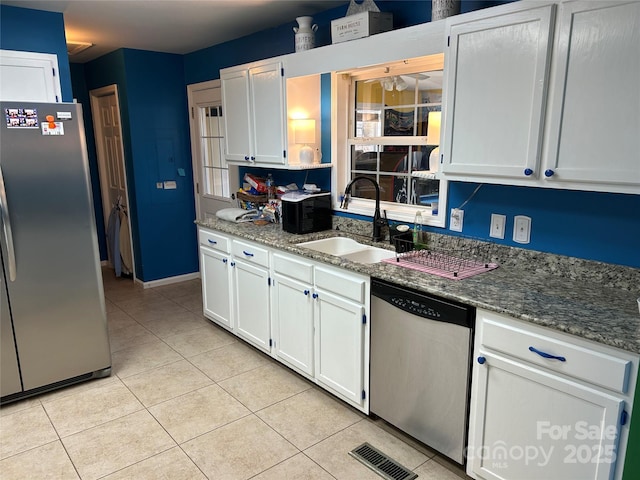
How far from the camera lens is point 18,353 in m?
2.76

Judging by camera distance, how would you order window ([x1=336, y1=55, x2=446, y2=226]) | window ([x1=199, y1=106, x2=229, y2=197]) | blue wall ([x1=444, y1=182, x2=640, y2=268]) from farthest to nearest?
window ([x1=199, y1=106, x2=229, y2=197]) < window ([x1=336, y1=55, x2=446, y2=226]) < blue wall ([x1=444, y1=182, x2=640, y2=268])

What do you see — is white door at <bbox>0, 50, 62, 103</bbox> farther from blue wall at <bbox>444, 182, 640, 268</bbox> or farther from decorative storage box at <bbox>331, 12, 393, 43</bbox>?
blue wall at <bbox>444, 182, 640, 268</bbox>

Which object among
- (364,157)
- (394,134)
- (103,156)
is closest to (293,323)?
(364,157)

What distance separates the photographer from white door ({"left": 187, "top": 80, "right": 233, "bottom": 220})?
4729mm

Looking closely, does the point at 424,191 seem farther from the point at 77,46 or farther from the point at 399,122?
the point at 77,46

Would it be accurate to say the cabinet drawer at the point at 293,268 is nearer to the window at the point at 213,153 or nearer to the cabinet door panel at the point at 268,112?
the cabinet door panel at the point at 268,112

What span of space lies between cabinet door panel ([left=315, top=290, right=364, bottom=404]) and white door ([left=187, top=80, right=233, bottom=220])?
92.2 inches

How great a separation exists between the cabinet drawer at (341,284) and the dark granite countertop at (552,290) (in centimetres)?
7

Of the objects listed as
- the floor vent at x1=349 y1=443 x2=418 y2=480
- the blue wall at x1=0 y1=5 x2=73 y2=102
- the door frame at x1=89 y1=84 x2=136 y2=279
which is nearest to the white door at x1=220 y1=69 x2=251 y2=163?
the blue wall at x1=0 y1=5 x2=73 y2=102

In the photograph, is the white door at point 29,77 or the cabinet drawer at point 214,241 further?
the cabinet drawer at point 214,241

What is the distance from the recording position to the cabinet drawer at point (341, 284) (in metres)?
2.43

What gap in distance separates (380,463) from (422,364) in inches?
21.4

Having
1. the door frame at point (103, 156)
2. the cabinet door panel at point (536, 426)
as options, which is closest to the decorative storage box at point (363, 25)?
the cabinet door panel at point (536, 426)

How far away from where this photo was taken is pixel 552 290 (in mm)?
2027
